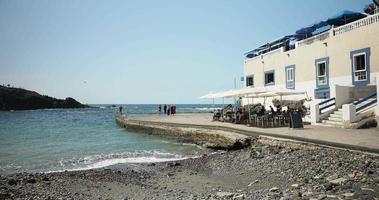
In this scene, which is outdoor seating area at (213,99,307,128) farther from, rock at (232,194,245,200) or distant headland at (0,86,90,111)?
distant headland at (0,86,90,111)

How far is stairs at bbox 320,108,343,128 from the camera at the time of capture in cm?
1973

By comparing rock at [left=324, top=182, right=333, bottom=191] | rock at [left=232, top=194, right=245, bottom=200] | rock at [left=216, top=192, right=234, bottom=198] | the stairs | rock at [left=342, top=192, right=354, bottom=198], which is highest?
the stairs

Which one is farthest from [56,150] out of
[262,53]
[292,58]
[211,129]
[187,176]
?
[262,53]

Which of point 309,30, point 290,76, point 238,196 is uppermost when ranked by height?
point 309,30

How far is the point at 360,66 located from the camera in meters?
21.9

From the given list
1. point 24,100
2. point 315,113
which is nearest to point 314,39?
point 315,113

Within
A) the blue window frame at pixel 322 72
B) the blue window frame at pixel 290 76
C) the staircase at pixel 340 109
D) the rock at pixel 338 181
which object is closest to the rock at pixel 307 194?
the rock at pixel 338 181

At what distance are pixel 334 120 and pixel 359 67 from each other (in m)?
4.23

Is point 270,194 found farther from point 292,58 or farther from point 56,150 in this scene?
point 292,58

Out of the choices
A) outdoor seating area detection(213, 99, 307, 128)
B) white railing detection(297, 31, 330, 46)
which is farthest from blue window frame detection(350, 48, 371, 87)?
outdoor seating area detection(213, 99, 307, 128)

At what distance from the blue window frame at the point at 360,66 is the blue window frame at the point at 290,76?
263 inches

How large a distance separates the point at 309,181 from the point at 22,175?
38.9 feet

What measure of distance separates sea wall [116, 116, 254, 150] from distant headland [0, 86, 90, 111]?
12054 cm

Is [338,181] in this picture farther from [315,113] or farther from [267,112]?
[267,112]
